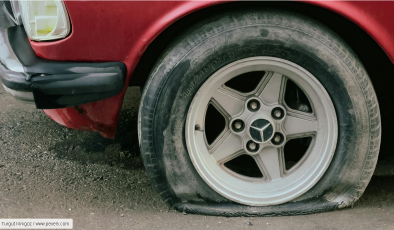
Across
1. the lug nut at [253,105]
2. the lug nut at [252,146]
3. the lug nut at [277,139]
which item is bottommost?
the lug nut at [252,146]

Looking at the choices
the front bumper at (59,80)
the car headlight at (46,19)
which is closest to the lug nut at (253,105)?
the front bumper at (59,80)

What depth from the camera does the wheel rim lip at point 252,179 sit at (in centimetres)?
179

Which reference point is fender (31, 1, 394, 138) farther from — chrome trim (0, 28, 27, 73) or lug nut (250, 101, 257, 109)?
lug nut (250, 101, 257, 109)

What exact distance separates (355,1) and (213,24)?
592 mm

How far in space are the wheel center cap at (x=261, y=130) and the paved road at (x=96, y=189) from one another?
400 millimetres

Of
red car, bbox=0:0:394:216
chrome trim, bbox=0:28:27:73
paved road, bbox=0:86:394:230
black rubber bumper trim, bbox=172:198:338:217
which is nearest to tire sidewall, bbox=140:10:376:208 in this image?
red car, bbox=0:0:394:216

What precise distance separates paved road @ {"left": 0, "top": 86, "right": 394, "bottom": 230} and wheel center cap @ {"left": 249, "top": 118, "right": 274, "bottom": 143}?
400 millimetres

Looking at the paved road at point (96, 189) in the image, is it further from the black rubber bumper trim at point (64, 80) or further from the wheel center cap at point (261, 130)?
the black rubber bumper trim at point (64, 80)

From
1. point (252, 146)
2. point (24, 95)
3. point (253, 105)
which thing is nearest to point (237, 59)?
point (253, 105)

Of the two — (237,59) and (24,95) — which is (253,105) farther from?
(24,95)

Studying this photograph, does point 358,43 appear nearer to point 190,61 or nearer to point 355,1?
point 355,1

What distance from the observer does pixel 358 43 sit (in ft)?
6.11

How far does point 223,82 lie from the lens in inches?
73.4

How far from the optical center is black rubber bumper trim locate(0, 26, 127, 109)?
1646 millimetres
